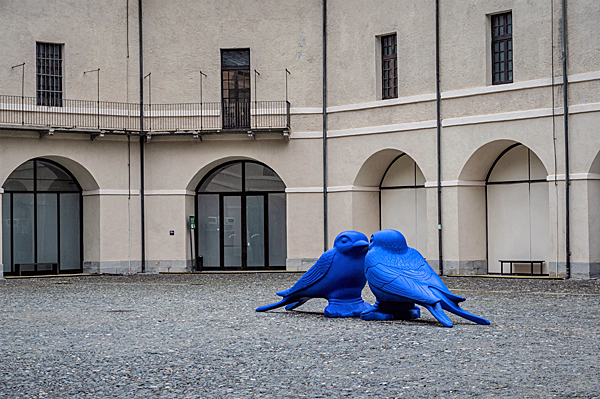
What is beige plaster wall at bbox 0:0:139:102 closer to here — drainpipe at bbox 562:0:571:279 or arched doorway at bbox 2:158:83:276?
arched doorway at bbox 2:158:83:276

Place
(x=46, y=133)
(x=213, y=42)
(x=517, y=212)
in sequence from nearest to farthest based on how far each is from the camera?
1. (x=517, y=212)
2. (x=46, y=133)
3. (x=213, y=42)

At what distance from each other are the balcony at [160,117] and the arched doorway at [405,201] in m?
3.93

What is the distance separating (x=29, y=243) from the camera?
2667 cm

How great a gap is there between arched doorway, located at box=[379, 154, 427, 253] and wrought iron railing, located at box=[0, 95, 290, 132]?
4.01 meters

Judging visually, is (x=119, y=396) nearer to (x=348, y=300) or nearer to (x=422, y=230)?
(x=348, y=300)

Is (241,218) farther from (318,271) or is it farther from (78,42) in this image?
(318,271)

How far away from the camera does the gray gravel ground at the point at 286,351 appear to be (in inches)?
279

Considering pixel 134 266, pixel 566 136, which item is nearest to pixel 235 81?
pixel 134 266

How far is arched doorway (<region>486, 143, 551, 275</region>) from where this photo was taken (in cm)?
2302

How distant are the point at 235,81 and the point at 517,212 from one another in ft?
34.8

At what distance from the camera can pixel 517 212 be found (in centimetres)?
2364

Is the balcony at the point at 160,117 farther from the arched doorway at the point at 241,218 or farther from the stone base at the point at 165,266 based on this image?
the stone base at the point at 165,266

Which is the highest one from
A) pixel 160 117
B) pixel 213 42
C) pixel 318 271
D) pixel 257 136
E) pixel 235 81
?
pixel 213 42

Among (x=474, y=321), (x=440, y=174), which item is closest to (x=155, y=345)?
(x=474, y=321)
